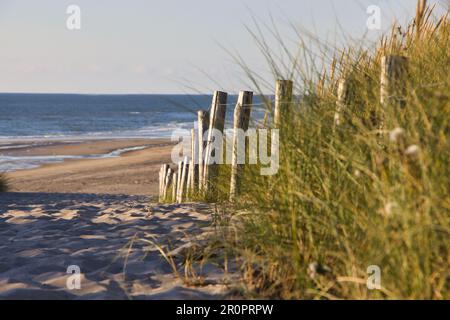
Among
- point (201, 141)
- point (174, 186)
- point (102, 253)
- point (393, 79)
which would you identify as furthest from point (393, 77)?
point (174, 186)

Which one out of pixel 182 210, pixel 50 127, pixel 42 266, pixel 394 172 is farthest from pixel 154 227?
pixel 50 127

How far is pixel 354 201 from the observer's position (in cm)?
294

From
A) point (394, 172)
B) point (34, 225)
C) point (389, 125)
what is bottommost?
point (34, 225)

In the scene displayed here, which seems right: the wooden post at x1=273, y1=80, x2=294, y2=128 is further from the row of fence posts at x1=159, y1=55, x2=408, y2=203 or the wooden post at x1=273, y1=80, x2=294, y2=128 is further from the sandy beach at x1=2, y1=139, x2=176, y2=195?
the sandy beach at x1=2, y1=139, x2=176, y2=195

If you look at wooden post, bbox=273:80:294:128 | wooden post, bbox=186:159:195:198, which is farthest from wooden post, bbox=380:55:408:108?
wooden post, bbox=186:159:195:198

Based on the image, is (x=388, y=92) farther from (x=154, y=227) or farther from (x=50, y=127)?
(x=50, y=127)

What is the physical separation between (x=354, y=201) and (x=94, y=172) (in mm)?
16921

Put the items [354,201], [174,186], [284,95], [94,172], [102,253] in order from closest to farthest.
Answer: [354,201] < [284,95] < [102,253] < [174,186] < [94,172]

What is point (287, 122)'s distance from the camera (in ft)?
11.4

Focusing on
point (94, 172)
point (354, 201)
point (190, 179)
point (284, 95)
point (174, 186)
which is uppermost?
point (284, 95)

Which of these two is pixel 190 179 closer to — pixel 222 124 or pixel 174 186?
pixel 174 186

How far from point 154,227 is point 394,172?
9.95ft

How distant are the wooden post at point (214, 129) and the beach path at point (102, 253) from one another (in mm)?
749

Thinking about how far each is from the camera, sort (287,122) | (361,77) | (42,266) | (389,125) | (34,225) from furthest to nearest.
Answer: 1. (34,225)
2. (42,266)
3. (361,77)
4. (287,122)
5. (389,125)
